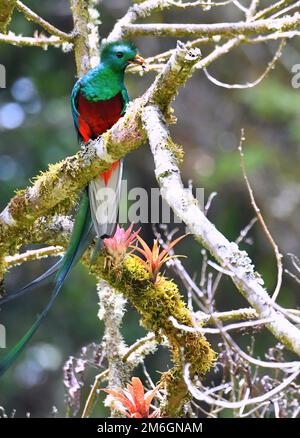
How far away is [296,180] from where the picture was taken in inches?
338

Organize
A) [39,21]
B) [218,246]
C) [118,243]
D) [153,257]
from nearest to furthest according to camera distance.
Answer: [218,246] → [153,257] → [118,243] → [39,21]

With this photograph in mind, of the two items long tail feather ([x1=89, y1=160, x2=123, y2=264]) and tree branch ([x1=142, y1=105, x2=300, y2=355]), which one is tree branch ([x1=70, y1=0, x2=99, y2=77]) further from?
tree branch ([x1=142, y1=105, x2=300, y2=355])

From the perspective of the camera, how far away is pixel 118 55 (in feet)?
10.4

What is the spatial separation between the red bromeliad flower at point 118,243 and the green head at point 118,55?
84cm

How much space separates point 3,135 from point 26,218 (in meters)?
5.91

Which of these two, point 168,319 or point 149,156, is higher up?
point 149,156

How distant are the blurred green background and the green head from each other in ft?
15.2

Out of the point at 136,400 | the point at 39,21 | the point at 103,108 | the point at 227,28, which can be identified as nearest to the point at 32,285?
the point at 136,400

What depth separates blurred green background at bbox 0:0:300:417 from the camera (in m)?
8.12

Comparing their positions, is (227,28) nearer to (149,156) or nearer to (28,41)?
(28,41)

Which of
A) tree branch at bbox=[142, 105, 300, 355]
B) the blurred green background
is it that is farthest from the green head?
the blurred green background

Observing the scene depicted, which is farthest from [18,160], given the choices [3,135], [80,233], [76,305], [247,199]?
[80,233]

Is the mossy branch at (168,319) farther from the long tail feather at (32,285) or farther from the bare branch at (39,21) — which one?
the bare branch at (39,21)

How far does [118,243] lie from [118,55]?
926 mm
